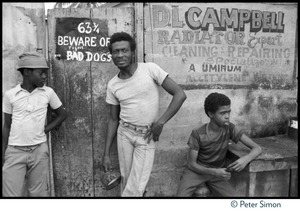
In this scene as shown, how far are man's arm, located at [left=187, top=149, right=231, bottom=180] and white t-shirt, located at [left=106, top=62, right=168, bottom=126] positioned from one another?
56 centimetres

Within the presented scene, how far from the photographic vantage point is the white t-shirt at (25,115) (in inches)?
107

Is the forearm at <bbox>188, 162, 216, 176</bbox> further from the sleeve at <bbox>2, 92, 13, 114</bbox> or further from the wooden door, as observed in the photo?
the sleeve at <bbox>2, 92, 13, 114</bbox>

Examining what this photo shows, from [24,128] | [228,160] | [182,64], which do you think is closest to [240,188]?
[228,160]

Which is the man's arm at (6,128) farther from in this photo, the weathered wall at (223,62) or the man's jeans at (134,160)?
the weathered wall at (223,62)

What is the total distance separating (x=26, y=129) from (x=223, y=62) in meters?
2.21

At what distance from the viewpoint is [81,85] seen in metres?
3.27

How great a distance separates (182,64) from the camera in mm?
3430

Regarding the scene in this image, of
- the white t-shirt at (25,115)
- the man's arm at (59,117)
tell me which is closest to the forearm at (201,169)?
the man's arm at (59,117)

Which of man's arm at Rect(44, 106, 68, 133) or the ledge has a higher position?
man's arm at Rect(44, 106, 68, 133)

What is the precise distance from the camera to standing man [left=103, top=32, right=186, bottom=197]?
278 centimetres

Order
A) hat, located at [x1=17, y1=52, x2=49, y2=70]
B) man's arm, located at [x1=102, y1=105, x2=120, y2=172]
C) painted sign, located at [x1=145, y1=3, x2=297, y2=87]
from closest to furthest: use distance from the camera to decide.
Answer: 1. hat, located at [x1=17, y1=52, x2=49, y2=70]
2. man's arm, located at [x1=102, y1=105, x2=120, y2=172]
3. painted sign, located at [x1=145, y1=3, x2=297, y2=87]

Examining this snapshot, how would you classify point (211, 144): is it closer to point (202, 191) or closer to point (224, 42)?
point (202, 191)

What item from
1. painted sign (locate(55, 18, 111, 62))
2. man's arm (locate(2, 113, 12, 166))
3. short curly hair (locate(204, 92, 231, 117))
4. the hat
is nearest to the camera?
the hat

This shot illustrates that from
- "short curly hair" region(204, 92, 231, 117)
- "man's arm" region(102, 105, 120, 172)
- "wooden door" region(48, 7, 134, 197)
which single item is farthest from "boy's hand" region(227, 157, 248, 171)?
"wooden door" region(48, 7, 134, 197)
